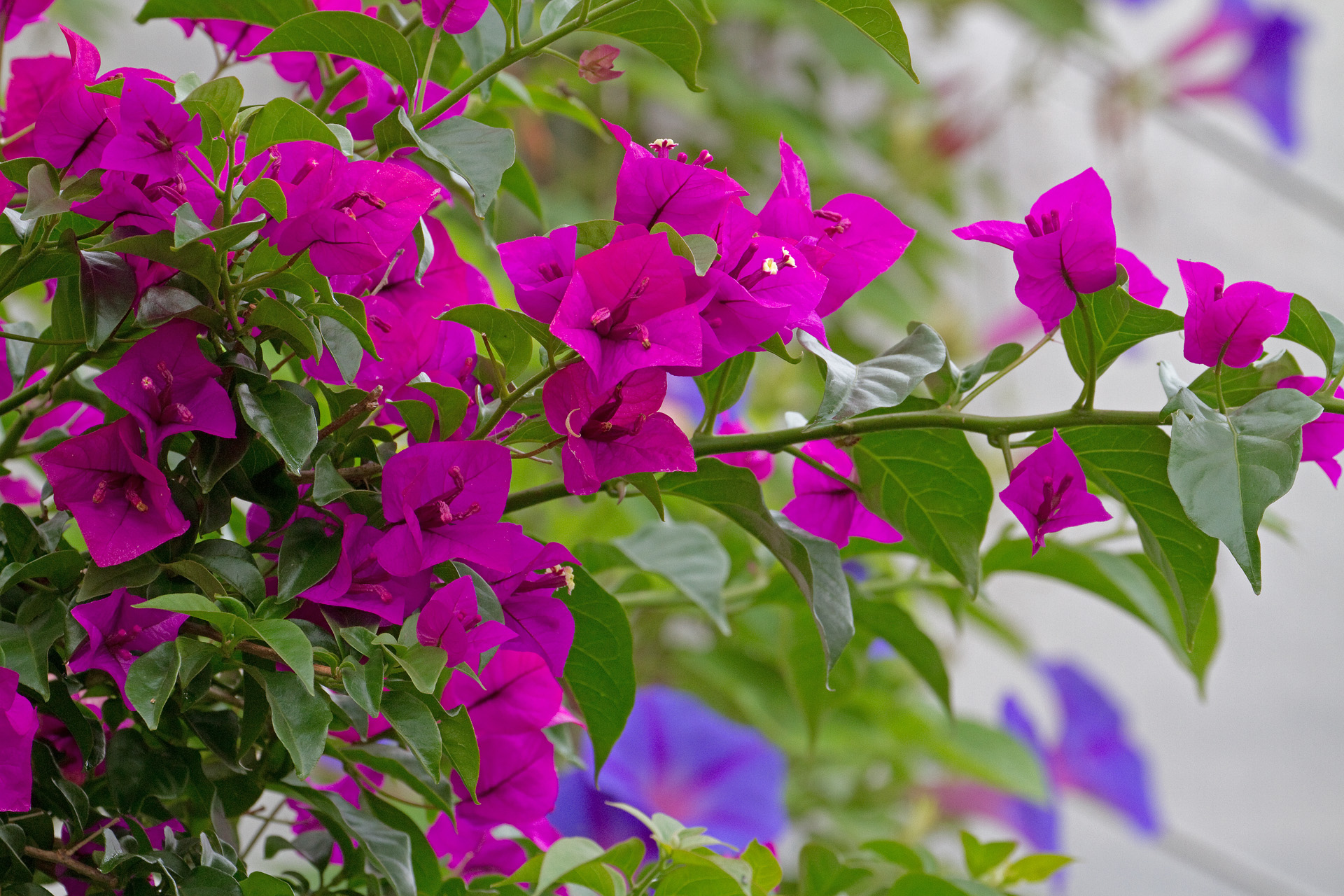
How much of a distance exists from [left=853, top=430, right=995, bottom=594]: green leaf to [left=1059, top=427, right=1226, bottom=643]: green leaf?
0.07 ft

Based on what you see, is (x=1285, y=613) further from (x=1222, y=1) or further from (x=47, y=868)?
(x=47, y=868)

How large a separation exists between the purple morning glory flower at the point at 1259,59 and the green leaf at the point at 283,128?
1221 millimetres

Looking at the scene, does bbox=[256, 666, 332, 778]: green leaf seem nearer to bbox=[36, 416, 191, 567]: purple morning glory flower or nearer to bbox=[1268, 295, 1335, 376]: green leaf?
bbox=[36, 416, 191, 567]: purple morning glory flower

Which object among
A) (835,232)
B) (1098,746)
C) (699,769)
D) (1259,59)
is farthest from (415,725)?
(1259,59)

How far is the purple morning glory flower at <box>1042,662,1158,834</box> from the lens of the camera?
90 centimetres

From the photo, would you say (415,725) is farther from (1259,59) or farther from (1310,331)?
(1259,59)

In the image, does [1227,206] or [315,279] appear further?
[1227,206]

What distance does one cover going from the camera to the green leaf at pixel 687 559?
321 mm

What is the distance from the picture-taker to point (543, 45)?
22 centimetres

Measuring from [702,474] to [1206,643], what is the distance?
0.71ft

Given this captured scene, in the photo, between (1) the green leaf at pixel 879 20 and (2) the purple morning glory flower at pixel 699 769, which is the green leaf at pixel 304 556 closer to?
(1) the green leaf at pixel 879 20

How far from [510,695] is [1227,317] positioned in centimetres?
15

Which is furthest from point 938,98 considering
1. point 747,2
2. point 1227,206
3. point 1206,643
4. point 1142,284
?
point 1142,284

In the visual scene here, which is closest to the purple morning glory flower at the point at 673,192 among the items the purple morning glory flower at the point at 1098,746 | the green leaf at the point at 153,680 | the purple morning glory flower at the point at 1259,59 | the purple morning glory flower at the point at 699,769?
the green leaf at the point at 153,680
